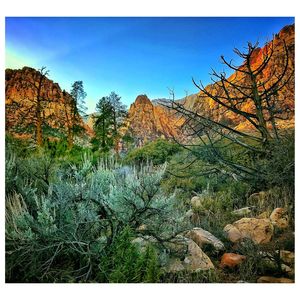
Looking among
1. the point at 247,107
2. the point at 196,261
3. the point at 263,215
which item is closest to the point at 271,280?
the point at 196,261

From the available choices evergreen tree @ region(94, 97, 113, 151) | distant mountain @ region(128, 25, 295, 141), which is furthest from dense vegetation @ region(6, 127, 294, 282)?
distant mountain @ region(128, 25, 295, 141)

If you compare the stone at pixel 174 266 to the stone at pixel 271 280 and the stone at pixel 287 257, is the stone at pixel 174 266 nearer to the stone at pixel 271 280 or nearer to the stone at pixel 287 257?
the stone at pixel 271 280

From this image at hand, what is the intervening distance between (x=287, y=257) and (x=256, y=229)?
1.92 feet

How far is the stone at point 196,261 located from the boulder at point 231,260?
0.53 ft

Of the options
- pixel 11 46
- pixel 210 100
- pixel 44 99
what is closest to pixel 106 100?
pixel 44 99

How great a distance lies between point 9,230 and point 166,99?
8.58 feet

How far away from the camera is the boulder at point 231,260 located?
4.09m

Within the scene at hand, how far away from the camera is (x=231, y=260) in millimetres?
4109

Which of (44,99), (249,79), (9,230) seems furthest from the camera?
(249,79)

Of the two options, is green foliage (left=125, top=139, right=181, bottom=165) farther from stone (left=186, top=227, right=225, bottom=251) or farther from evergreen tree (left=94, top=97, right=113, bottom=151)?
stone (left=186, top=227, right=225, bottom=251)

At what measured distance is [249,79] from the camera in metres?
5.50

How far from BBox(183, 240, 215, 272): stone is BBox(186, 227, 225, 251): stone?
25cm

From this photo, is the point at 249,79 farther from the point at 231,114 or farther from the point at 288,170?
the point at 288,170

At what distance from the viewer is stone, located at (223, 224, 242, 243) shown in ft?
15.0
